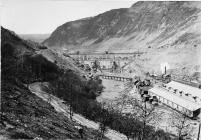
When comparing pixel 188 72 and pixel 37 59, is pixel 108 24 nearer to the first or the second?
pixel 188 72

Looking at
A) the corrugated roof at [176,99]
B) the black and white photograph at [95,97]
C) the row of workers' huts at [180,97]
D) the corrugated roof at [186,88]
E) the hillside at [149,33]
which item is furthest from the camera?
the hillside at [149,33]

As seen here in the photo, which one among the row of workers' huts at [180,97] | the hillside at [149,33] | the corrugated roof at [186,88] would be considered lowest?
the row of workers' huts at [180,97]

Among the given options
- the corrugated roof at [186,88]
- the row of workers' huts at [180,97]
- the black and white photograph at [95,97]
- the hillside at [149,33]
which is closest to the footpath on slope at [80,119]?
the black and white photograph at [95,97]

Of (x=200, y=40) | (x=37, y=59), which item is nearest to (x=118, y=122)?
(x=37, y=59)

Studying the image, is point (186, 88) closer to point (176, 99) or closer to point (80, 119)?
point (176, 99)

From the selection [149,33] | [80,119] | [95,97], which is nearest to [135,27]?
[149,33]

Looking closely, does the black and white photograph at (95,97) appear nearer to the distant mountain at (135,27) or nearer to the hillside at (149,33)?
the hillside at (149,33)

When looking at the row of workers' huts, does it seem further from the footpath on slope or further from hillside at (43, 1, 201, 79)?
hillside at (43, 1, 201, 79)

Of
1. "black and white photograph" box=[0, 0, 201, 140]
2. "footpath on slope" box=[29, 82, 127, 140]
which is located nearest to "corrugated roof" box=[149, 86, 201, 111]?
"black and white photograph" box=[0, 0, 201, 140]
